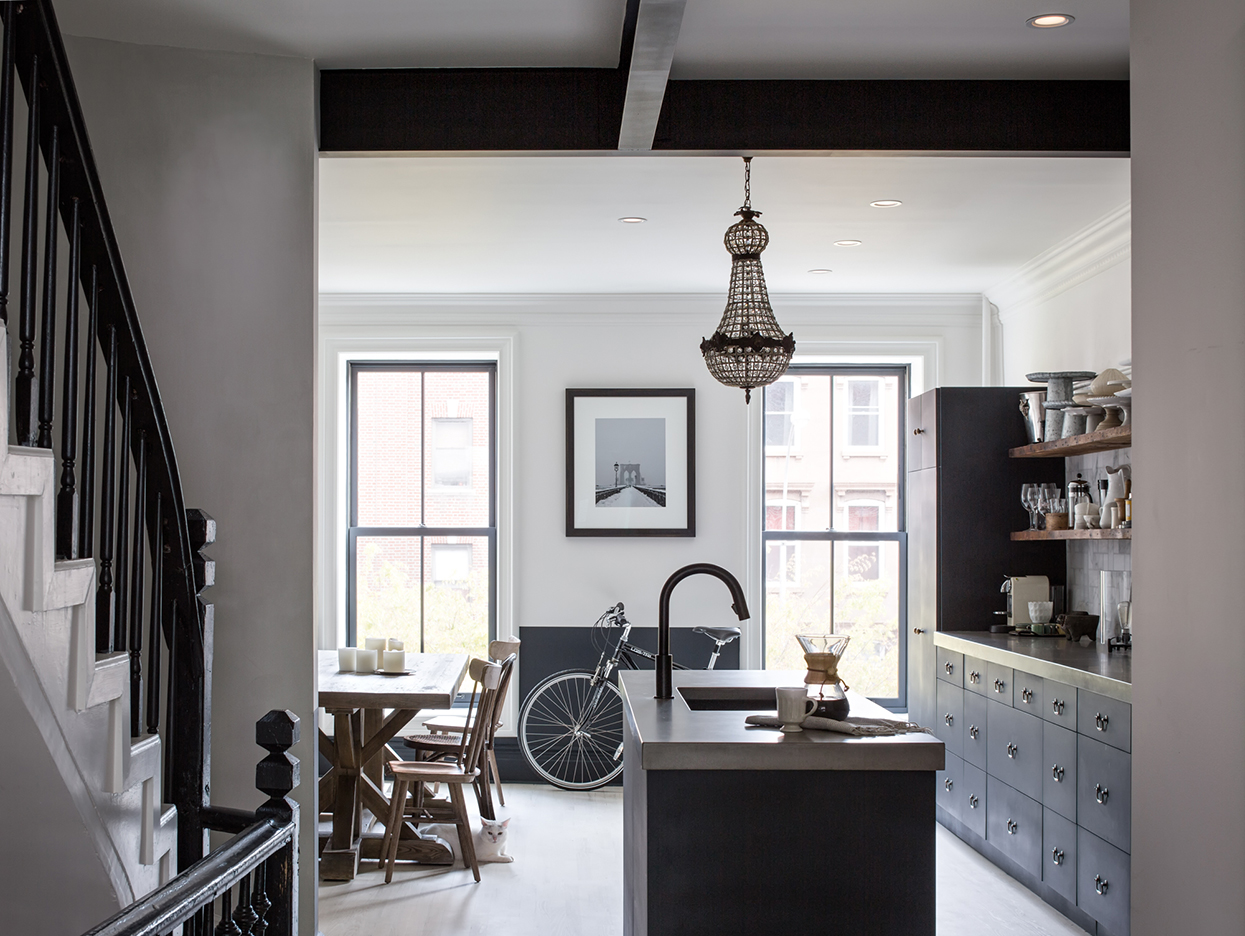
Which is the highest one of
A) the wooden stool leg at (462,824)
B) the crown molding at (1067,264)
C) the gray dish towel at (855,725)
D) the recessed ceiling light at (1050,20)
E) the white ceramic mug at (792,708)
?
the recessed ceiling light at (1050,20)

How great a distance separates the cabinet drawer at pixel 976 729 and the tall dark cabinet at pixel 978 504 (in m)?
0.48

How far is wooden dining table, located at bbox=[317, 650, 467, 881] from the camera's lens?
4.58 meters

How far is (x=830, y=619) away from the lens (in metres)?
6.86

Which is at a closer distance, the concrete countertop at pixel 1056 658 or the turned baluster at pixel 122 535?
the turned baluster at pixel 122 535

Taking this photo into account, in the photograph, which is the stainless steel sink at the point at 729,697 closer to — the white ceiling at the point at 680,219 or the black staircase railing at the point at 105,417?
the black staircase railing at the point at 105,417

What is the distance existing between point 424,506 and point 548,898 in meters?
3.01

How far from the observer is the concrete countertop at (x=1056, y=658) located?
387 cm

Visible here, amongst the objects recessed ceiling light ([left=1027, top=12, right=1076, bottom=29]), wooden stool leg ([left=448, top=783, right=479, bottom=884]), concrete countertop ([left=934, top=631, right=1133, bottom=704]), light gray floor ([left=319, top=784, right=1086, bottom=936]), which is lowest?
light gray floor ([left=319, top=784, right=1086, bottom=936])

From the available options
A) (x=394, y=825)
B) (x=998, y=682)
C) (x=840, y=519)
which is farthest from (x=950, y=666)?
(x=394, y=825)

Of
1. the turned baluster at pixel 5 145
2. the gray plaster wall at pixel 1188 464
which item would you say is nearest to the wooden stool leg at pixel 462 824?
the turned baluster at pixel 5 145

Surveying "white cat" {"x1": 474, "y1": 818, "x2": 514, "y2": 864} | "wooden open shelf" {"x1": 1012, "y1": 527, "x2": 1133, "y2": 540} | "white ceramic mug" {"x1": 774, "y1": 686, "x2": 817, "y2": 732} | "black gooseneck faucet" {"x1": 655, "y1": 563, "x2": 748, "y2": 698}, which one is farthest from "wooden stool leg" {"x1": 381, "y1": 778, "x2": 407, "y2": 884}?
"wooden open shelf" {"x1": 1012, "y1": 527, "x2": 1133, "y2": 540}

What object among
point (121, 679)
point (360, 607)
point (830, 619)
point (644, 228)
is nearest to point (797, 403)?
point (830, 619)

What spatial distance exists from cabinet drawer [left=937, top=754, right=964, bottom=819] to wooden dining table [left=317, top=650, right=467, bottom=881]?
2.43 metres

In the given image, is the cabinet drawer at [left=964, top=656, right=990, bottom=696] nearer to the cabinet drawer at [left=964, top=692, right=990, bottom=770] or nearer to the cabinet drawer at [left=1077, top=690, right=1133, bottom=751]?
the cabinet drawer at [left=964, top=692, right=990, bottom=770]
